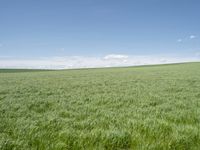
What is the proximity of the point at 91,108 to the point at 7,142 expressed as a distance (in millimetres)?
3819

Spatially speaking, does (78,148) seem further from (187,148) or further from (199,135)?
(199,135)

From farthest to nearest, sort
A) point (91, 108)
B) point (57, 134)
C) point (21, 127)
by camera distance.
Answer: point (91, 108) < point (21, 127) < point (57, 134)

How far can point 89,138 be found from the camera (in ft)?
14.3

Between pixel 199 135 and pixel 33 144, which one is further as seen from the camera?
pixel 199 135

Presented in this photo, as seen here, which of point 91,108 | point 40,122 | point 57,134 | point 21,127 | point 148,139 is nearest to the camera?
point 148,139

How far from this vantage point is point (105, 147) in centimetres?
409

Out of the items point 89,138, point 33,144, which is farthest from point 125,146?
point 33,144

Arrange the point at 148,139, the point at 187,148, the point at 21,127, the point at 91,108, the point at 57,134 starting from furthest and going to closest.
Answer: the point at 91,108, the point at 21,127, the point at 57,134, the point at 148,139, the point at 187,148

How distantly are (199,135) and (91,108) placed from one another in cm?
402

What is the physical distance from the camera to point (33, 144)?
4.06 meters

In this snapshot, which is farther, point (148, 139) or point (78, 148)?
point (148, 139)

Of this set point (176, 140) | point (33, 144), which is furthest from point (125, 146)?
point (33, 144)

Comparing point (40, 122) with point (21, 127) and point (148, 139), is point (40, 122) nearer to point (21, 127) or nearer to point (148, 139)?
point (21, 127)

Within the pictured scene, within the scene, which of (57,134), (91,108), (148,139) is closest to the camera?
(148,139)
